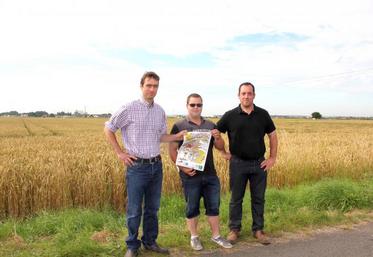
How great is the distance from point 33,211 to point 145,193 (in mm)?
3800

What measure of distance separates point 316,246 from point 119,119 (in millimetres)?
3283

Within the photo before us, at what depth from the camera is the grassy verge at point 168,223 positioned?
5.45 meters

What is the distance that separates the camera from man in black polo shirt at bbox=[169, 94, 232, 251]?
5.50 m

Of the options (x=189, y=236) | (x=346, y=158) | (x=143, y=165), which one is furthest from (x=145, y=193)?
(x=346, y=158)

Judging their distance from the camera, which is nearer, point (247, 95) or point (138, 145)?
point (138, 145)

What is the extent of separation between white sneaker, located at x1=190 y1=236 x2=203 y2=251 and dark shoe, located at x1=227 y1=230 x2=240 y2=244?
52 centimetres

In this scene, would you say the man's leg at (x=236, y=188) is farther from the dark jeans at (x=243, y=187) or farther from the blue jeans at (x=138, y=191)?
the blue jeans at (x=138, y=191)

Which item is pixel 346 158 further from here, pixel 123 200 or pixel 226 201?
pixel 123 200

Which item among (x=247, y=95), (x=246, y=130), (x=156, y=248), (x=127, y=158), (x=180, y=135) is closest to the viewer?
(x=127, y=158)

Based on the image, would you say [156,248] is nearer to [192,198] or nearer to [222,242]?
[192,198]

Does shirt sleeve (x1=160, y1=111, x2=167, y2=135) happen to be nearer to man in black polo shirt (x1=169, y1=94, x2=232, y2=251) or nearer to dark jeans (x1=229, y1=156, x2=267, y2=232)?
man in black polo shirt (x1=169, y1=94, x2=232, y2=251)

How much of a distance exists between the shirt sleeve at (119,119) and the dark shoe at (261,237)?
2.62 metres

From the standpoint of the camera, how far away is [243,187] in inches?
244

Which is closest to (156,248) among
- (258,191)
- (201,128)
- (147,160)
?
(147,160)
